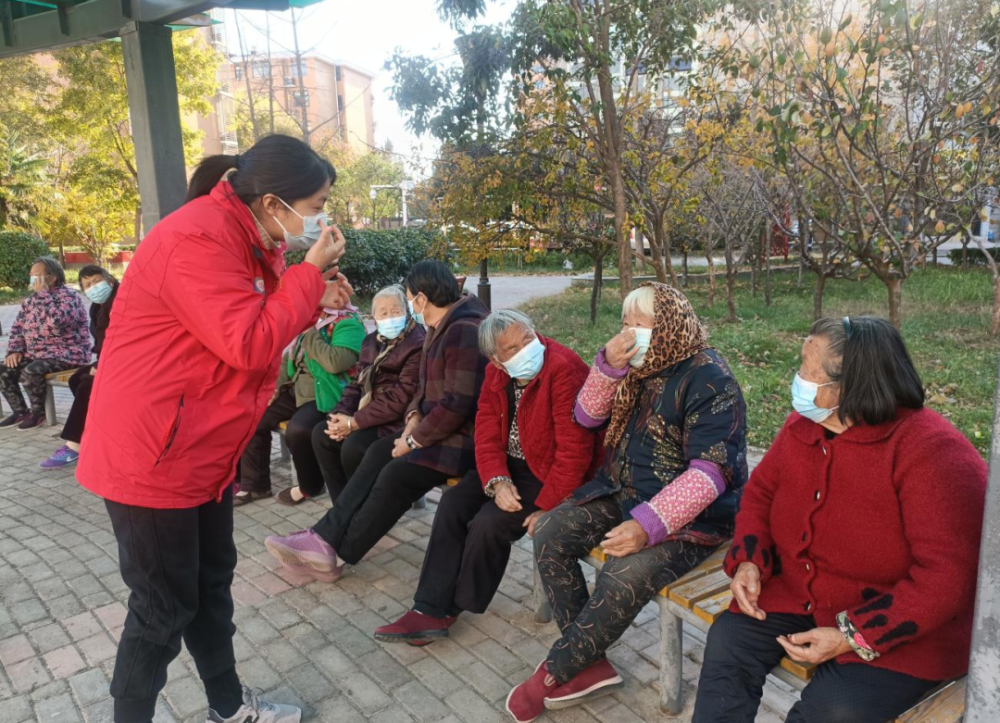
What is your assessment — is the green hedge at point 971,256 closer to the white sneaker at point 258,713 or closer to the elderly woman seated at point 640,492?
the elderly woman seated at point 640,492

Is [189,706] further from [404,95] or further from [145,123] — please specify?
[404,95]

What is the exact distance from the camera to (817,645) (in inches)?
80.8

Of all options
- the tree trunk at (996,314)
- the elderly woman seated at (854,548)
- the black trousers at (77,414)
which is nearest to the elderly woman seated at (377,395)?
the elderly woman seated at (854,548)

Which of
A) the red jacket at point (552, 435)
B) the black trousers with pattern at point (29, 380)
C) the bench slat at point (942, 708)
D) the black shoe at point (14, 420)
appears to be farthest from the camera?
the black shoe at point (14, 420)

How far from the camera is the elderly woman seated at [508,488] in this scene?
10.2 feet

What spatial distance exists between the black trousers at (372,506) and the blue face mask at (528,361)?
734 millimetres

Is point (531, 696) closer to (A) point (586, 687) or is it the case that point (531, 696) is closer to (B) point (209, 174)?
(A) point (586, 687)

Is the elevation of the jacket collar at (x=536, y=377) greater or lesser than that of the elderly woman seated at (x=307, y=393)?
greater

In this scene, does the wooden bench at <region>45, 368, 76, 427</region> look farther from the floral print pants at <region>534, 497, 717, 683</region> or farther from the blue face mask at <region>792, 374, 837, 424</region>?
the blue face mask at <region>792, 374, 837, 424</region>

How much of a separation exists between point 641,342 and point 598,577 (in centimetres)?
84

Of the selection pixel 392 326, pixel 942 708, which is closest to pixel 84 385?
pixel 392 326

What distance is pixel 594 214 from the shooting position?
1212 cm

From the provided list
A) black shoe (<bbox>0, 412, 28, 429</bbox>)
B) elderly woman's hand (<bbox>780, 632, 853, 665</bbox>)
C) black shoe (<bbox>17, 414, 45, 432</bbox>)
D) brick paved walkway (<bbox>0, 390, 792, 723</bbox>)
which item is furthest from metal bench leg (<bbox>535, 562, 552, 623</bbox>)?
black shoe (<bbox>0, 412, 28, 429</bbox>)

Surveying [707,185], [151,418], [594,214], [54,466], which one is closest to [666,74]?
[707,185]
